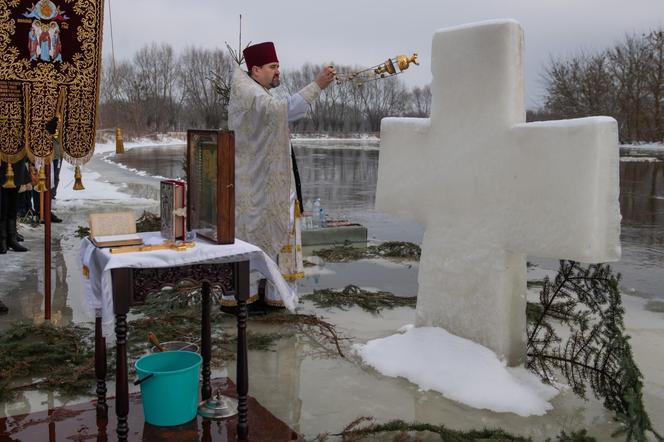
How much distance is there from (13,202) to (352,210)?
724 cm

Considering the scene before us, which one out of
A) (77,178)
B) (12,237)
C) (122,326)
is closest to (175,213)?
(122,326)

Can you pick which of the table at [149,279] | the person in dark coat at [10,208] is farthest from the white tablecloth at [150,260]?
the person in dark coat at [10,208]

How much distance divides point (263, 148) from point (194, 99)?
7291cm

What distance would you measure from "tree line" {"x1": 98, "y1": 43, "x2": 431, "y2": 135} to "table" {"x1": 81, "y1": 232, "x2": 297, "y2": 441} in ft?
172

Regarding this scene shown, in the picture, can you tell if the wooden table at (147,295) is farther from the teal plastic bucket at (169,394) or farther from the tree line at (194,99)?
the tree line at (194,99)

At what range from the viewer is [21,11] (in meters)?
5.27

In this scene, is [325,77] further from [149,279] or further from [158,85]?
[158,85]

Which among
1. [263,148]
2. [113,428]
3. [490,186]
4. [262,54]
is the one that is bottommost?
[113,428]

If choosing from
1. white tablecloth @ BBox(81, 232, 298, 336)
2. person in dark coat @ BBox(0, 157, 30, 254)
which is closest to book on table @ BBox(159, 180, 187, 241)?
white tablecloth @ BBox(81, 232, 298, 336)

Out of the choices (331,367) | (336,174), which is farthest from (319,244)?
(336,174)

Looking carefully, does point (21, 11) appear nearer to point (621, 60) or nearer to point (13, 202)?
point (13, 202)

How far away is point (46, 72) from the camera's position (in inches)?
215

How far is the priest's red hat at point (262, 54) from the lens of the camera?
5.62 m

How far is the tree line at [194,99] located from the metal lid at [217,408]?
5259cm
